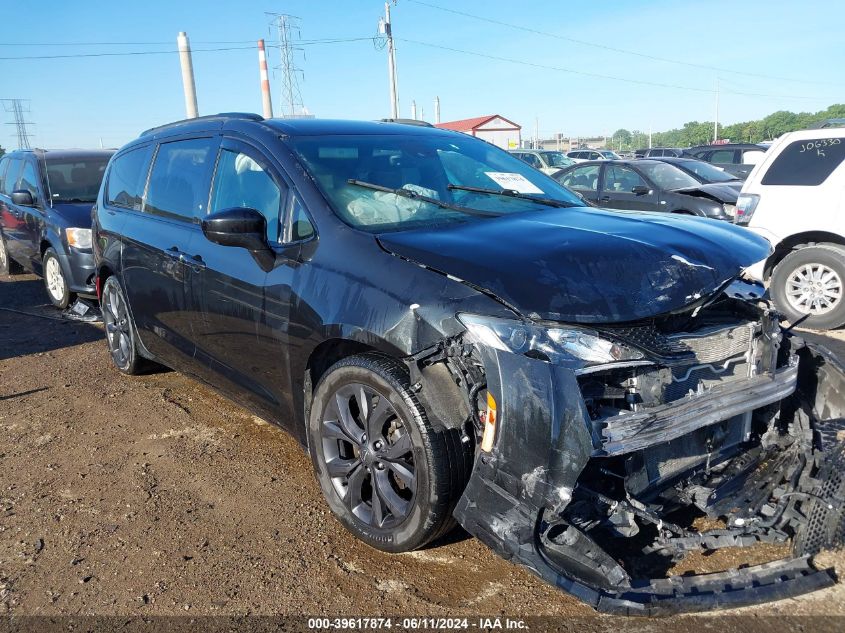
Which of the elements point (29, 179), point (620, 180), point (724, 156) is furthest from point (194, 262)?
point (724, 156)

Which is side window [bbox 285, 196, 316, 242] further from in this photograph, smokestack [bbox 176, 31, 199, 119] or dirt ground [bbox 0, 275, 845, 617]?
smokestack [bbox 176, 31, 199, 119]

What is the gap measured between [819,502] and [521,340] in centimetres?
137

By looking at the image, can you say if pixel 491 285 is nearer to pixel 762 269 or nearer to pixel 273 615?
pixel 273 615

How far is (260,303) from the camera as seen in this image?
3.29 metres

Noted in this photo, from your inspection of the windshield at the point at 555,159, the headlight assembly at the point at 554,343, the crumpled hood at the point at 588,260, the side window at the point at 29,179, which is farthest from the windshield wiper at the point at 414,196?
the windshield at the point at 555,159

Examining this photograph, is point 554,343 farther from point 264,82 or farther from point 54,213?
point 264,82

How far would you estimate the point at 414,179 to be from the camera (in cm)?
357

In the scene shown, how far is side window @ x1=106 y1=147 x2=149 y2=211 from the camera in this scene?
4777mm

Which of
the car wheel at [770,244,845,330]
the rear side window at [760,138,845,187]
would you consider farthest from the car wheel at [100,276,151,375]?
the rear side window at [760,138,845,187]

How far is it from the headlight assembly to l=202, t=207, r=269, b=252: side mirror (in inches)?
52.0

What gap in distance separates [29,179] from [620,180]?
27.6 ft

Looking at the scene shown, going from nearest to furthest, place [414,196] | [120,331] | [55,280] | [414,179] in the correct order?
1. [414,196]
2. [414,179]
3. [120,331]
4. [55,280]

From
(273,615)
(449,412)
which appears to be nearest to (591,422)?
(449,412)

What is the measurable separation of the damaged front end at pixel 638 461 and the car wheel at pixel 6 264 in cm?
974
